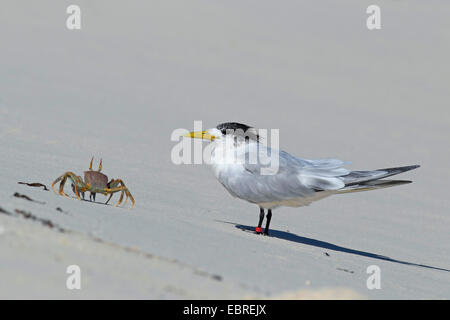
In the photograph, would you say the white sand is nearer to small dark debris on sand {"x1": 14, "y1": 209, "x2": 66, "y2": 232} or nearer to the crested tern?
small dark debris on sand {"x1": 14, "y1": 209, "x2": 66, "y2": 232}

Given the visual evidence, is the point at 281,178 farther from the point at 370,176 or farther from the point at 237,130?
the point at 370,176

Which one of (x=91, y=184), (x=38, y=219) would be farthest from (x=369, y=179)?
(x=38, y=219)

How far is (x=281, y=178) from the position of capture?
618 centimetres

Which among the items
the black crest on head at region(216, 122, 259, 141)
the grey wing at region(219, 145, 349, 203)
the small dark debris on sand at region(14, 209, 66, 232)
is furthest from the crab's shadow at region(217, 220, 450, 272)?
the small dark debris on sand at region(14, 209, 66, 232)

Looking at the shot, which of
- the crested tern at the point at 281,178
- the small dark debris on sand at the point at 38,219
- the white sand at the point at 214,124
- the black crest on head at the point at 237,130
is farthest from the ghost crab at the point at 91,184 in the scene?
the small dark debris on sand at the point at 38,219

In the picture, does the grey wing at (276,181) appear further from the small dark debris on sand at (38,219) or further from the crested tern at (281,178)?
the small dark debris on sand at (38,219)

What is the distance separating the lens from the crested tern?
616 cm

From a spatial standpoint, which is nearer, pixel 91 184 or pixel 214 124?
pixel 91 184

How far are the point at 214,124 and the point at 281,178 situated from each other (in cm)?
442

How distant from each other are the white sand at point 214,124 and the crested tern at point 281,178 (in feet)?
1.02

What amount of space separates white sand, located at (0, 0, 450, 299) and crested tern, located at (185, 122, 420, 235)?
31cm

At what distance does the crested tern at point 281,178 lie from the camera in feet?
20.2

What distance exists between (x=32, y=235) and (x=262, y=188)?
8.42 ft

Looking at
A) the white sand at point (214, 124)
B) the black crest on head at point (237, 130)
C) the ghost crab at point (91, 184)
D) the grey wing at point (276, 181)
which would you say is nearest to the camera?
the white sand at point (214, 124)
